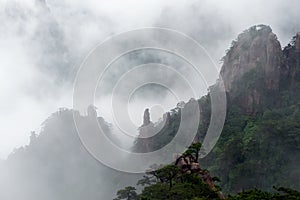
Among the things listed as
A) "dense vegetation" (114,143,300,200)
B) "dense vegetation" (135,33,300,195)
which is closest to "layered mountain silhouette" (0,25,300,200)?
"dense vegetation" (135,33,300,195)

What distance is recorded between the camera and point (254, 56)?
48125 millimetres

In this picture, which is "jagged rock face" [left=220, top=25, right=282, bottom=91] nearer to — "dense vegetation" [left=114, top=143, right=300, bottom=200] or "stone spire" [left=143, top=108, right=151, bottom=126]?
"stone spire" [left=143, top=108, right=151, bottom=126]

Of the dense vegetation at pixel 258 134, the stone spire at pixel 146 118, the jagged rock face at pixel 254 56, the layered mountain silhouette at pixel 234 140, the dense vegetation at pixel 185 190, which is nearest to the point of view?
the dense vegetation at pixel 185 190

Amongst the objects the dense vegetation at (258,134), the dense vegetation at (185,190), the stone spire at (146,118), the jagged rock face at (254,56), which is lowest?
the dense vegetation at (185,190)

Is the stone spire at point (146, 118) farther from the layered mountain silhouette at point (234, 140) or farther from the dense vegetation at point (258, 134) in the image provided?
the dense vegetation at point (258, 134)

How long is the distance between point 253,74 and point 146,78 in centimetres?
1838

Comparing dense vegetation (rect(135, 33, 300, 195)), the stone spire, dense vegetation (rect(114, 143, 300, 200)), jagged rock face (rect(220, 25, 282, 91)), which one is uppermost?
jagged rock face (rect(220, 25, 282, 91))

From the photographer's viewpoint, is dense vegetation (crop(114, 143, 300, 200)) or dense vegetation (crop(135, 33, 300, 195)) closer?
dense vegetation (crop(114, 143, 300, 200))

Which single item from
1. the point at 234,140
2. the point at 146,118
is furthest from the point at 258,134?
the point at 146,118

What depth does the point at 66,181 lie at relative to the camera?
62344mm

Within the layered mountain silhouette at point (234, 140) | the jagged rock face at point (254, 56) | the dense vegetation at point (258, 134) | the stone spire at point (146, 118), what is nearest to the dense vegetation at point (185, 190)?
the dense vegetation at point (258, 134)

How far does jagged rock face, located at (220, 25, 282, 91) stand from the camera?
46.7 meters

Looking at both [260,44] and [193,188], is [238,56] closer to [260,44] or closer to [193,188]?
[260,44]

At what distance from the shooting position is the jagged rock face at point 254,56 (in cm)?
4672
